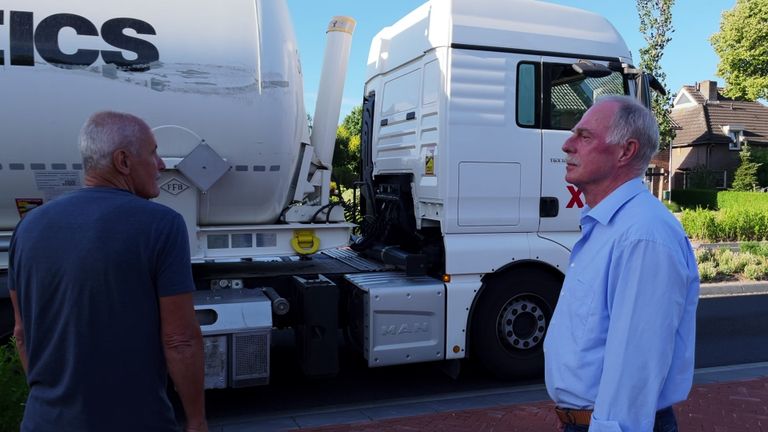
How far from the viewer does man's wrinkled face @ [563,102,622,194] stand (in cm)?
204

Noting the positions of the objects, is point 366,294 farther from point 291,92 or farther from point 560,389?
point 560,389

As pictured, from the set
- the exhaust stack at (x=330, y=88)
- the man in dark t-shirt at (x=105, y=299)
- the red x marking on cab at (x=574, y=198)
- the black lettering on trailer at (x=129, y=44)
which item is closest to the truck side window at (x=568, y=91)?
the red x marking on cab at (x=574, y=198)

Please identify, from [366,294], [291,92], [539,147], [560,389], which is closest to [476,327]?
[366,294]

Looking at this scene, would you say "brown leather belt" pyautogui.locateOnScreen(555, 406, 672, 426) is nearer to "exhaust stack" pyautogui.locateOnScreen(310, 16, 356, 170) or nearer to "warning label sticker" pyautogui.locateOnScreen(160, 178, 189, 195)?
"warning label sticker" pyautogui.locateOnScreen(160, 178, 189, 195)

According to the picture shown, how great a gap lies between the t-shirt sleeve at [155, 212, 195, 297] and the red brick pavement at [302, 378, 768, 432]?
2877 millimetres

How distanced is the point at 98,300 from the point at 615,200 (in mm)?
1634

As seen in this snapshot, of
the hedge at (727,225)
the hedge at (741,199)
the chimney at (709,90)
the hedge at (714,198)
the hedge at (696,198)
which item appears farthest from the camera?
the chimney at (709,90)

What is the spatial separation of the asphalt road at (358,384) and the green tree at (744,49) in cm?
2713

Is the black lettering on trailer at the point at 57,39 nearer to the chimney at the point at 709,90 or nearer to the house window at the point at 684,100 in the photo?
the house window at the point at 684,100

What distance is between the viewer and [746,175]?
31219mm

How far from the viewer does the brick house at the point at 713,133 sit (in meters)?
38.9

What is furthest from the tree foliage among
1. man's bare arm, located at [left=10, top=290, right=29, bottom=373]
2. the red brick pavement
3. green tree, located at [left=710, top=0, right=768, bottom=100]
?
green tree, located at [left=710, top=0, right=768, bottom=100]

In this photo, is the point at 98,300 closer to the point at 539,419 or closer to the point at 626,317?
the point at 626,317

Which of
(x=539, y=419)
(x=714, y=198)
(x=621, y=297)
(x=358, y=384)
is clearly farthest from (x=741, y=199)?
(x=621, y=297)
